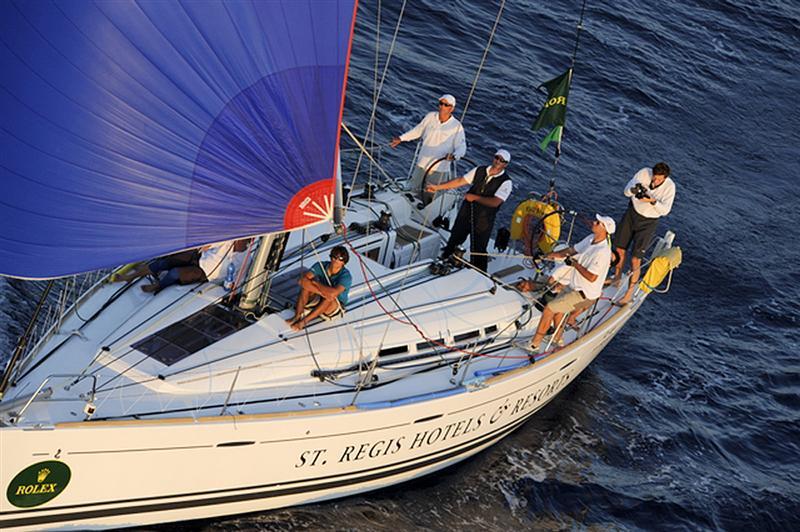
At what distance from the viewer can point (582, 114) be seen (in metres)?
20.5

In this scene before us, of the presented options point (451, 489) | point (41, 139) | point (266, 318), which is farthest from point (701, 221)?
point (41, 139)

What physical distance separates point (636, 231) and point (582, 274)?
6.15ft

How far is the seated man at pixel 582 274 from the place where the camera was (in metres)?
11.0

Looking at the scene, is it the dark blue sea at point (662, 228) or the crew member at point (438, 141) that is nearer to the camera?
the dark blue sea at point (662, 228)

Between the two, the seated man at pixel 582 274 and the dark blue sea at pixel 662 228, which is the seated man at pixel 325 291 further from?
the seated man at pixel 582 274

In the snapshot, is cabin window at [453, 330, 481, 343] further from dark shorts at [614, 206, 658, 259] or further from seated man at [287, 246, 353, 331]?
dark shorts at [614, 206, 658, 259]

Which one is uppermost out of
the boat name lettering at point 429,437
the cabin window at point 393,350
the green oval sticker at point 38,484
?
the cabin window at point 393,350

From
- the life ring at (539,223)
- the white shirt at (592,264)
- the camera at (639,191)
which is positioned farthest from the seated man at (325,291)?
the camera at (639,191)

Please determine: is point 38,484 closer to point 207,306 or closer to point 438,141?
point 207,306

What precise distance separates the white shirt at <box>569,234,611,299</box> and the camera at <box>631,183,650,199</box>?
131cm

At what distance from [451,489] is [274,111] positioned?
4.97 metres

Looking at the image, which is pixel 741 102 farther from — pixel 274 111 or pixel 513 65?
pixel 274 111

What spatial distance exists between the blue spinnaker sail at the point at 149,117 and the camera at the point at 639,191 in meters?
4.91

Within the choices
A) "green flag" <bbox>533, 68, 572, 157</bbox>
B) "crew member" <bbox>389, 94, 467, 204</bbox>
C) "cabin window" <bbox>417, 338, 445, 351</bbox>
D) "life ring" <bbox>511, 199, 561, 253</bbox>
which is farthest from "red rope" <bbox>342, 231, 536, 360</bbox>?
"green flag" <bbox>533, 68, 572, 157</bbox>
